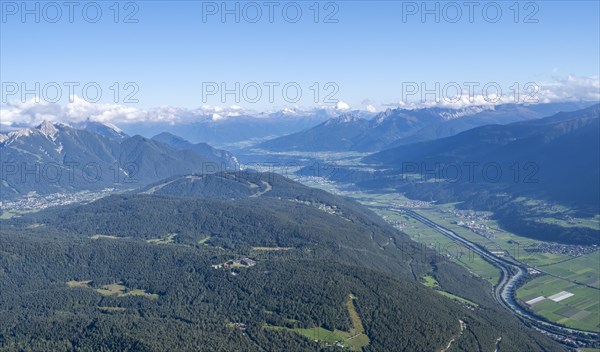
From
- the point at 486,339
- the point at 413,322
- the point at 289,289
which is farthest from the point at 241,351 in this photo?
the point at 486,339

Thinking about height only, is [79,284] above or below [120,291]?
below

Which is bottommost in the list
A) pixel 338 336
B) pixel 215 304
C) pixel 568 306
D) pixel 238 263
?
pixel 568 306

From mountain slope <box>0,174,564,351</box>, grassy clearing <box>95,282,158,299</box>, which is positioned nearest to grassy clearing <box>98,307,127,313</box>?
mountain slope <box>0,174,564,351</box>

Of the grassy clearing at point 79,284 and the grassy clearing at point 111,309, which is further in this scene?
the grassy clearing at point 79,284

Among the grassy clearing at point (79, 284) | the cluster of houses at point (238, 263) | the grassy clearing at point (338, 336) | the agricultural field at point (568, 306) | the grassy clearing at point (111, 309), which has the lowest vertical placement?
the agricultural field at point (568, 306)

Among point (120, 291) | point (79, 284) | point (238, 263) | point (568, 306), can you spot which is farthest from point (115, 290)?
point (568, 306)

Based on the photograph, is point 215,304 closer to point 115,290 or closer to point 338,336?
point 338,336

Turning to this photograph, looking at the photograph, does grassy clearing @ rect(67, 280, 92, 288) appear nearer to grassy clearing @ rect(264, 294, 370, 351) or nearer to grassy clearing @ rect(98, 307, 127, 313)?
grassy clearing @ rect(98, 307, 127, 313)

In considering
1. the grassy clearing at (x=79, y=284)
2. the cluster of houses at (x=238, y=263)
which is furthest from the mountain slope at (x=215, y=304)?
the cluster of houses at (x=238, y=263)

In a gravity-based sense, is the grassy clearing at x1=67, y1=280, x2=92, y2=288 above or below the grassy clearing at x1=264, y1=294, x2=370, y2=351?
above

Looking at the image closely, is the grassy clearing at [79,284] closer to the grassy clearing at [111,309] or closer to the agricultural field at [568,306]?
the grassy clearing at [111,309]

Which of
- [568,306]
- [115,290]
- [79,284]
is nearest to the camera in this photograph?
[115,290]
